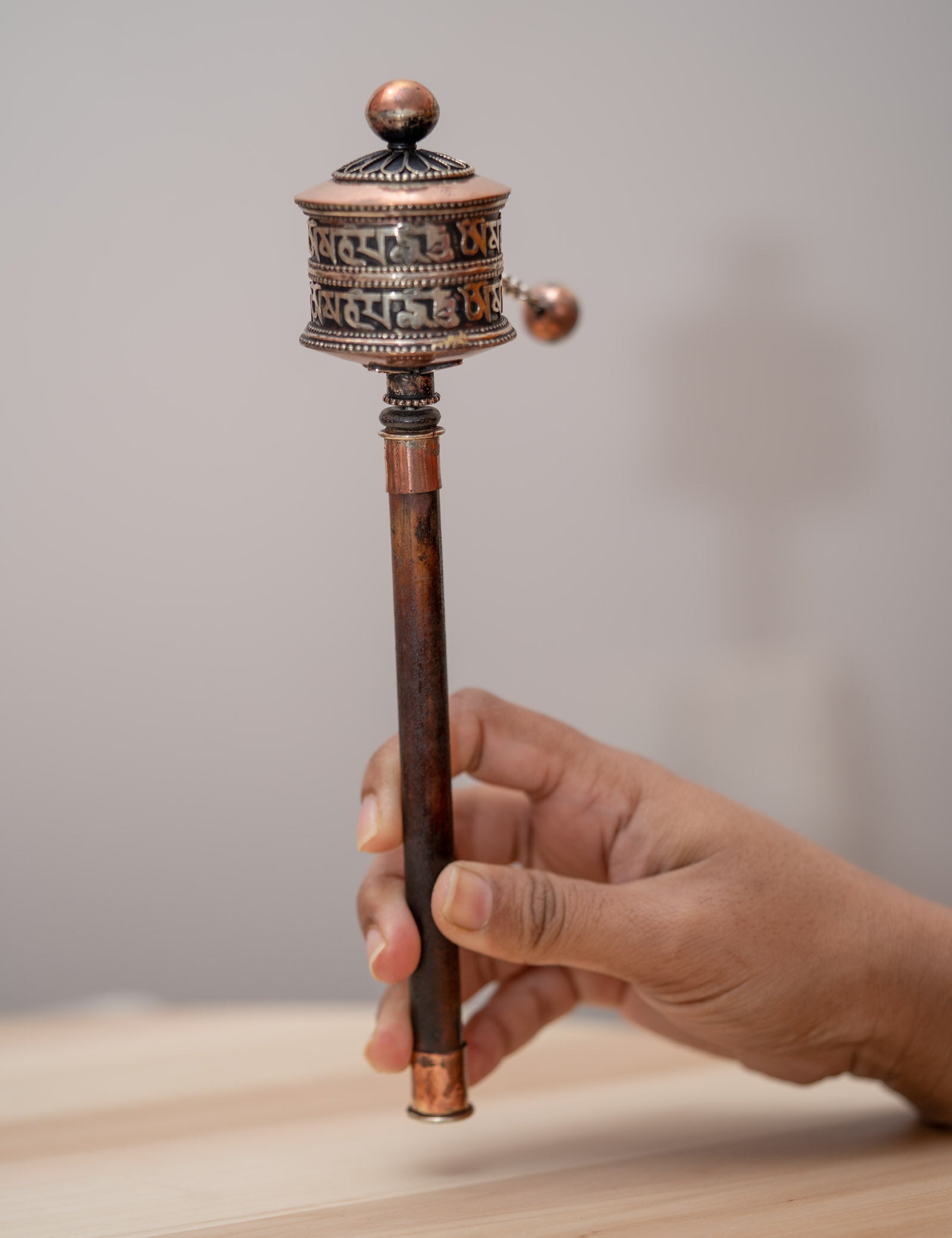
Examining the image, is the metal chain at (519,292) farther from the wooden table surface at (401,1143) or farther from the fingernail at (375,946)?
the wooden table surface at (401,1143)

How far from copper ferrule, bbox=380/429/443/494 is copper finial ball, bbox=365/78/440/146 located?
0.18 metres

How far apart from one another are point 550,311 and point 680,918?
1.53 feet

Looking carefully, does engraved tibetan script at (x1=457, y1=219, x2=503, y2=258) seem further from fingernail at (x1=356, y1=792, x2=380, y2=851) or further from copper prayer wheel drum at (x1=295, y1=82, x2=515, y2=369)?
fingernail at (x1=356, y1=792, x2=380, y2=851)

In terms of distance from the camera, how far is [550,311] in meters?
1.08

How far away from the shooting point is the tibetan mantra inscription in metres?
0.82

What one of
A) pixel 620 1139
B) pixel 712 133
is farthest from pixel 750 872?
pixel 712 133

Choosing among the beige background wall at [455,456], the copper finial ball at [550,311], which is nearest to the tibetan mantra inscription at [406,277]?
the copper finial ball at [550,311]

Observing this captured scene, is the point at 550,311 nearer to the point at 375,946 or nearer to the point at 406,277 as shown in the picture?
the point at 406,277

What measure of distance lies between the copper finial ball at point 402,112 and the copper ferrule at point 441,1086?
60cm

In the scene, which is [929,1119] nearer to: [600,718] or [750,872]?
[750,872]

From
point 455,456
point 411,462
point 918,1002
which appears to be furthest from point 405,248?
point 455,456

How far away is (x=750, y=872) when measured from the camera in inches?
41.0

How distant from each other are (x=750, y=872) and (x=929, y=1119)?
10.8 inches

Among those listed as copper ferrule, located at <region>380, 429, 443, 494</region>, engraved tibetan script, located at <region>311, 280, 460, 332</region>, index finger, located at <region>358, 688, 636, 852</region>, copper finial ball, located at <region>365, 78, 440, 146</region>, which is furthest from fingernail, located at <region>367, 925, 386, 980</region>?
copper finial ball, located at <region>365, 78, 440, 146</region>
